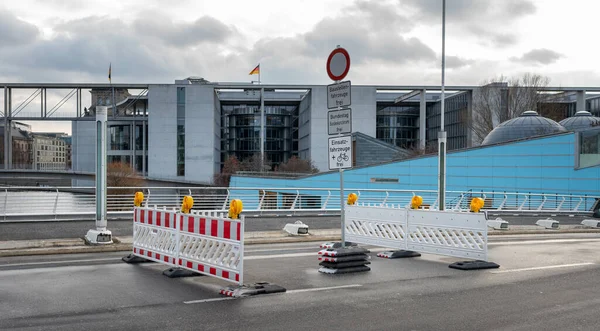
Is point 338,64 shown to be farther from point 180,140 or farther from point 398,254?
point 180,140

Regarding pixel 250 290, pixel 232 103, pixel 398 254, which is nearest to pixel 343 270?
pixel 250 290

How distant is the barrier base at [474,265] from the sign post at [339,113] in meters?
2.63

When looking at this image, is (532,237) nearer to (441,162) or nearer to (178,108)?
(441,162)

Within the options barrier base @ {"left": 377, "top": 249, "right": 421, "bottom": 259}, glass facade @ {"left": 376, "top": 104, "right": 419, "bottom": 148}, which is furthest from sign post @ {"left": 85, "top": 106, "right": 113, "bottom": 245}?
glass facade @ {"left": 376, "top": 104, "right": 419, "bottom": 148}

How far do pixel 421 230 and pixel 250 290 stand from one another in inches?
228

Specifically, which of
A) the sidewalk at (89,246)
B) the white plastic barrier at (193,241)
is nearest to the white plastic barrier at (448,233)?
the sidewalk at (89,246)

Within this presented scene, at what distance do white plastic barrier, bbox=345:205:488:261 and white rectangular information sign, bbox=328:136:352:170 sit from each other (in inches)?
126

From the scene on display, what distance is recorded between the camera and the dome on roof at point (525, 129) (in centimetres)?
5744

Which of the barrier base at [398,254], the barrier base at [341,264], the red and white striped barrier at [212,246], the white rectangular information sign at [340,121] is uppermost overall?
the white rectangular information sign at [340,121]

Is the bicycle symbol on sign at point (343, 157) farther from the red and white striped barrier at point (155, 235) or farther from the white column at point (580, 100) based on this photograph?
the white column at point (580, 100)

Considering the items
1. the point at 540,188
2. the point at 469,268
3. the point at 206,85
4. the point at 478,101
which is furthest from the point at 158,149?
the point at 469,268

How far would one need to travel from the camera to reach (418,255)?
556 inches

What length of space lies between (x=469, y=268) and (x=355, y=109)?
80605mm

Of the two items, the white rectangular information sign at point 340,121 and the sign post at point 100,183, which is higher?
the white rectangular information sign at point 340,121
